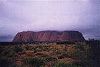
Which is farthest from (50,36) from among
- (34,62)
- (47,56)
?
(34,62)

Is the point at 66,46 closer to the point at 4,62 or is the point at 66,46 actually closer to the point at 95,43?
the point at 95,43

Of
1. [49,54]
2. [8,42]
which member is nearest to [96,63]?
[49,54]

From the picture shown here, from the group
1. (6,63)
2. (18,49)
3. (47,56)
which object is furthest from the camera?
(18,49)

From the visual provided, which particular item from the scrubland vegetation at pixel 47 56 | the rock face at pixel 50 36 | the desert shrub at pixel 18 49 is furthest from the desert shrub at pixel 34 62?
the rock face at pixel 50 36

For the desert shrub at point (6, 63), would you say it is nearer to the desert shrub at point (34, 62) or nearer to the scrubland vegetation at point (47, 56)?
the scrubland vegetation at point (47, 56)

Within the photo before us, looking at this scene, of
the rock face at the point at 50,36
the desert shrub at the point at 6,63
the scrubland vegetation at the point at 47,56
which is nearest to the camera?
the desert shrub at the point at 6,63

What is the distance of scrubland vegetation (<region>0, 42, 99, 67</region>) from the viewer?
32.3 feet

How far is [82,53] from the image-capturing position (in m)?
10.1

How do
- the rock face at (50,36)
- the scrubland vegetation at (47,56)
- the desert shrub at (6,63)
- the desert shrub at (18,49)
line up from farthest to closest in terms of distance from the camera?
the rock face at (50,36) < the desert shrub at (18,49) < the scrubland vegetation at (47,56) < the desert shrub at (6,63)

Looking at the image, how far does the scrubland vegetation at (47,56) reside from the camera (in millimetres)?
9848

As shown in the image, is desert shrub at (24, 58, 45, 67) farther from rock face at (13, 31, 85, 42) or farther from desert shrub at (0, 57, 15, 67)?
rock face at (13, 31, 85, 42)

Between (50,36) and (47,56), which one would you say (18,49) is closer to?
(47,56)

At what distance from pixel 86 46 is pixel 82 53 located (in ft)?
2.29

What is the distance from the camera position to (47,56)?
10.4 meters
